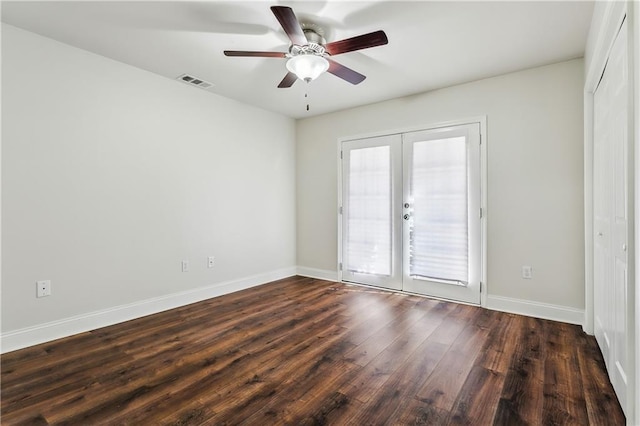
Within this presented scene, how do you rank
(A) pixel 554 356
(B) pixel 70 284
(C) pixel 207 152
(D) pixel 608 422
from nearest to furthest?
(D) pixel 608 422
(A) pixel 554 356
(B) pixel 70 284
(C) pixel 207 152

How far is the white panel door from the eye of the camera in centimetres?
157

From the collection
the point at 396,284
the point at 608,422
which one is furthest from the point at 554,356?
the point at 396,284

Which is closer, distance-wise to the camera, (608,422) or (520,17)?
(608,422)

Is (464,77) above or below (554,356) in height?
above

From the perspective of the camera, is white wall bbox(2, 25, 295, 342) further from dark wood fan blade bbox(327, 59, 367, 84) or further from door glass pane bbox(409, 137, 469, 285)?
door glass pane bbox(409, 137, 469, 285)

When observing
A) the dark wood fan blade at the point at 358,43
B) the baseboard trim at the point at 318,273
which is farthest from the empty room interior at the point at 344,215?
the baseboard trim at the point at 318,273

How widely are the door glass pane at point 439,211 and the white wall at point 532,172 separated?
280 mm

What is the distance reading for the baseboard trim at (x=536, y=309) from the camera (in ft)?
9.57

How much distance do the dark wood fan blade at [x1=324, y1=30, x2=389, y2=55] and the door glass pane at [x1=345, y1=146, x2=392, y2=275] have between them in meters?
1.98

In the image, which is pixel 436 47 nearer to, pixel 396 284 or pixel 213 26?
pixel 213 26

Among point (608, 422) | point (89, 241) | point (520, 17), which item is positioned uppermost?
point (520, 17)

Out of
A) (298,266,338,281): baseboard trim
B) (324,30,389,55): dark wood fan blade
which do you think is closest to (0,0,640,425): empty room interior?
(324,30,389,55): dark wood fan blade

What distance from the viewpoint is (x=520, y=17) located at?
2.30m

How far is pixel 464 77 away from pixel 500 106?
1.62 feet
